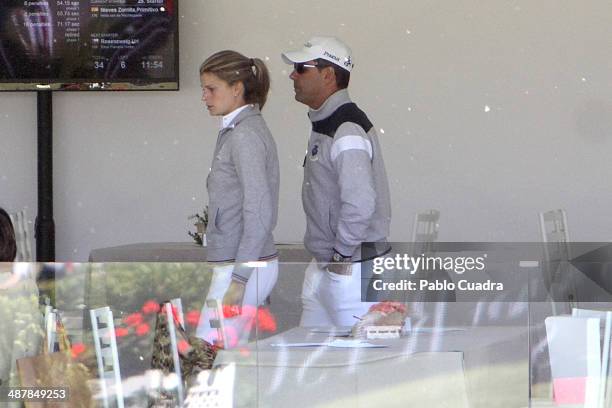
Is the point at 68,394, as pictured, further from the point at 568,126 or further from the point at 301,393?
the point at 568,126

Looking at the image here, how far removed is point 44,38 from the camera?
22.9 feet

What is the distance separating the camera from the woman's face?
3490 millimetres

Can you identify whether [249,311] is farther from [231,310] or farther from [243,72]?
[243,72]

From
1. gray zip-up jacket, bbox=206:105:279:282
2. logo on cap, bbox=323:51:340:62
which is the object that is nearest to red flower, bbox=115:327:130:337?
gray zip-up jacket, bbox=206:105:279:282

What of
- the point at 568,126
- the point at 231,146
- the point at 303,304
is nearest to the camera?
the point at 303,304

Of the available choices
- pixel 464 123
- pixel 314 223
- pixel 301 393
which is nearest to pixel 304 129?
pixel 464 123

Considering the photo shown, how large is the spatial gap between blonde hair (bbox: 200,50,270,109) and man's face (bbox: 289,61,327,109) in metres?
0.17

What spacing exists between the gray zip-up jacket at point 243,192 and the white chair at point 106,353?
22.1 inches

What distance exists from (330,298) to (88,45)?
453 centimetres

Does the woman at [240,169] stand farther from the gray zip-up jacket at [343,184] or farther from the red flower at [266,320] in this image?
the red flower at [266,320]

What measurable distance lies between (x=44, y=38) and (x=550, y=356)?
484cm

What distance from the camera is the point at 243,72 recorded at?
138 inches

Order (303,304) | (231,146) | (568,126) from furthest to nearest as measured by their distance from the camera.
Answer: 1. (568,126)
2. (231,146)
3. (303,304)

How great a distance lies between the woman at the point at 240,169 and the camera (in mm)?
3324
